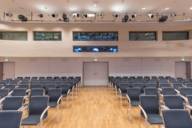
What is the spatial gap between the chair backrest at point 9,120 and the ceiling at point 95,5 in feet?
30.1

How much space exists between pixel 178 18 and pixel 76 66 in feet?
28.6

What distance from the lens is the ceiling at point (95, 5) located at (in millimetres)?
13102

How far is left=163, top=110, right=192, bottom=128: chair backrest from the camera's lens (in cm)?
462

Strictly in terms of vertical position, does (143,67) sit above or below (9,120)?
above

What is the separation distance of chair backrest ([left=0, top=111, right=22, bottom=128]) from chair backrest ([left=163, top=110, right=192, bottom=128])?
2690 mm

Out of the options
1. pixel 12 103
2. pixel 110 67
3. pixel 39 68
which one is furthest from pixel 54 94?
pixel 110 67

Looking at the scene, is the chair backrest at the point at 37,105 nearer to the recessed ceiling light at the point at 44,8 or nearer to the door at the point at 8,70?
the recessed ceiling light at the point at 44,8

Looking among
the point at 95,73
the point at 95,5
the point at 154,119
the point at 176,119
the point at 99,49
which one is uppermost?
the point at 95,5

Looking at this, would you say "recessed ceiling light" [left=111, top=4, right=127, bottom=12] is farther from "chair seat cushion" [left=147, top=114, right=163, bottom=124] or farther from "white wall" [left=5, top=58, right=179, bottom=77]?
"chair seat cushion" [left=147, top=114, right=163, bottom=124]

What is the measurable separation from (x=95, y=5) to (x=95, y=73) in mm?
8373

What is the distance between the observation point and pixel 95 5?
13.9 meters

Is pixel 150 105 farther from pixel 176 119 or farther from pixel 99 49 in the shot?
pixel 99 49

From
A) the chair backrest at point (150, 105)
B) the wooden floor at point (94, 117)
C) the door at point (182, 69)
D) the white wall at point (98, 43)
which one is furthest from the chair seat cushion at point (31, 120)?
the door at point (182, 69)

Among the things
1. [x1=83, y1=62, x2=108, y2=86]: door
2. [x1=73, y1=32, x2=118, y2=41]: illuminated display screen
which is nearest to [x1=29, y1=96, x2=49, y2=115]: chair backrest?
[x1=73, y1=32, x2=118, y2=41]: illuminated display screen
